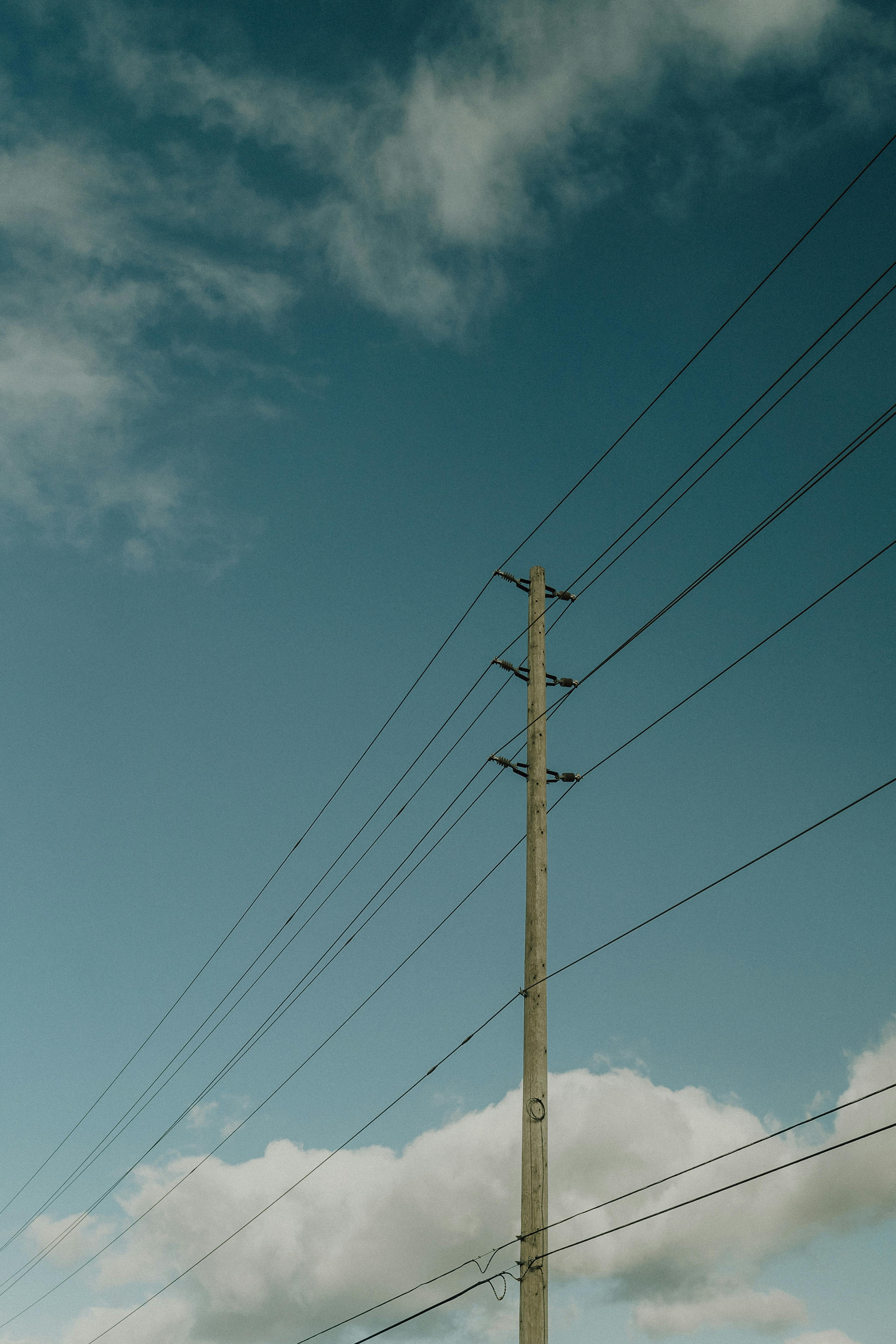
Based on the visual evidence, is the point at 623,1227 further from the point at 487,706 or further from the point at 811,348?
the point at 811,348

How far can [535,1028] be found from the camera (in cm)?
1333

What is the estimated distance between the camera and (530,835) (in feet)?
48.8

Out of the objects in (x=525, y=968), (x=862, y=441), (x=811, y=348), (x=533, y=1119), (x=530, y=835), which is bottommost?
(x=533, y=1119)

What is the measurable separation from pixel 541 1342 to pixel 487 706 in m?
8.86

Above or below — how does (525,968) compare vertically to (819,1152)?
above

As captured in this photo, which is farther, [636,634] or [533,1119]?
[636,634]

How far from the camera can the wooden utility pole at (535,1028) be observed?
12117 millimetres

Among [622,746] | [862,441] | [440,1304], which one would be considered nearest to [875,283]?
[862,441]

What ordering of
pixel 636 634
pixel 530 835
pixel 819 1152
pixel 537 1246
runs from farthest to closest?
pixel 530 835 < pixel 636 634 < pixel 537 1246 < pixel 819 1152

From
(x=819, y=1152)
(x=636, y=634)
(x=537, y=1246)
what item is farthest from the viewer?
(x=636, y=634)

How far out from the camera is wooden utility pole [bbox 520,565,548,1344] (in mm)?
12117

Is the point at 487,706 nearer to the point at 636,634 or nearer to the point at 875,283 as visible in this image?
the point at 636,634

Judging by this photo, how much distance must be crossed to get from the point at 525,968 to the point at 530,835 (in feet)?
6.22

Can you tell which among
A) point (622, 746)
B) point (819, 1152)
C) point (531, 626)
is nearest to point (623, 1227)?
point (819, 1152)
